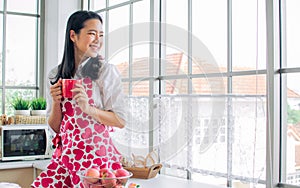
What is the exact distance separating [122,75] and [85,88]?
0.15 meters

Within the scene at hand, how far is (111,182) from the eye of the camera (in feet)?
4.03

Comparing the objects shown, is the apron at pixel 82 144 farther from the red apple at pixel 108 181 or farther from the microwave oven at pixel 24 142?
the microwave oven at pixel 24 142

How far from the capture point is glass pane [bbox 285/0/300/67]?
2045mm

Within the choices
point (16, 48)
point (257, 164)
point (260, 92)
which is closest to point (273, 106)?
point (260, 92)

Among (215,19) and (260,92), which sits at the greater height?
(215,19)

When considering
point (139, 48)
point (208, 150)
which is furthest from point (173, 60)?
point (208, 150)

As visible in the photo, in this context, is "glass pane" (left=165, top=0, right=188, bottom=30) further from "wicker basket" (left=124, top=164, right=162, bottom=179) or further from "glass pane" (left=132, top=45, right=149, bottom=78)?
"glass pane" (left=132, top=45, right=149, bottom=78)

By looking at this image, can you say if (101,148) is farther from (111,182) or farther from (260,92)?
(260,92)

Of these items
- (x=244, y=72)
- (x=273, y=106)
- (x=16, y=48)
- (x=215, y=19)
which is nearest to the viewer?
(x=273, y=106)

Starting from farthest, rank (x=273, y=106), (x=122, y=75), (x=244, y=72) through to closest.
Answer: (x=244, y=72) < (x=273, y=106) < (x=122, y=75)

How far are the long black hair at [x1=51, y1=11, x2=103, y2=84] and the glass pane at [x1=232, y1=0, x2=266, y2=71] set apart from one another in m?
0.95

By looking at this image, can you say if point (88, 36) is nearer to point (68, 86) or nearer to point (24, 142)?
point (68, 86)

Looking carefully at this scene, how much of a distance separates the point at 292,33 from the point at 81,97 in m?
1.18

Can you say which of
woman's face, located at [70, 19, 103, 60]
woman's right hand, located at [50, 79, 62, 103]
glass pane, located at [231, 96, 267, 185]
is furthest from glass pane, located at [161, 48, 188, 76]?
glass pane, located at [231, 96, 267, 185]
